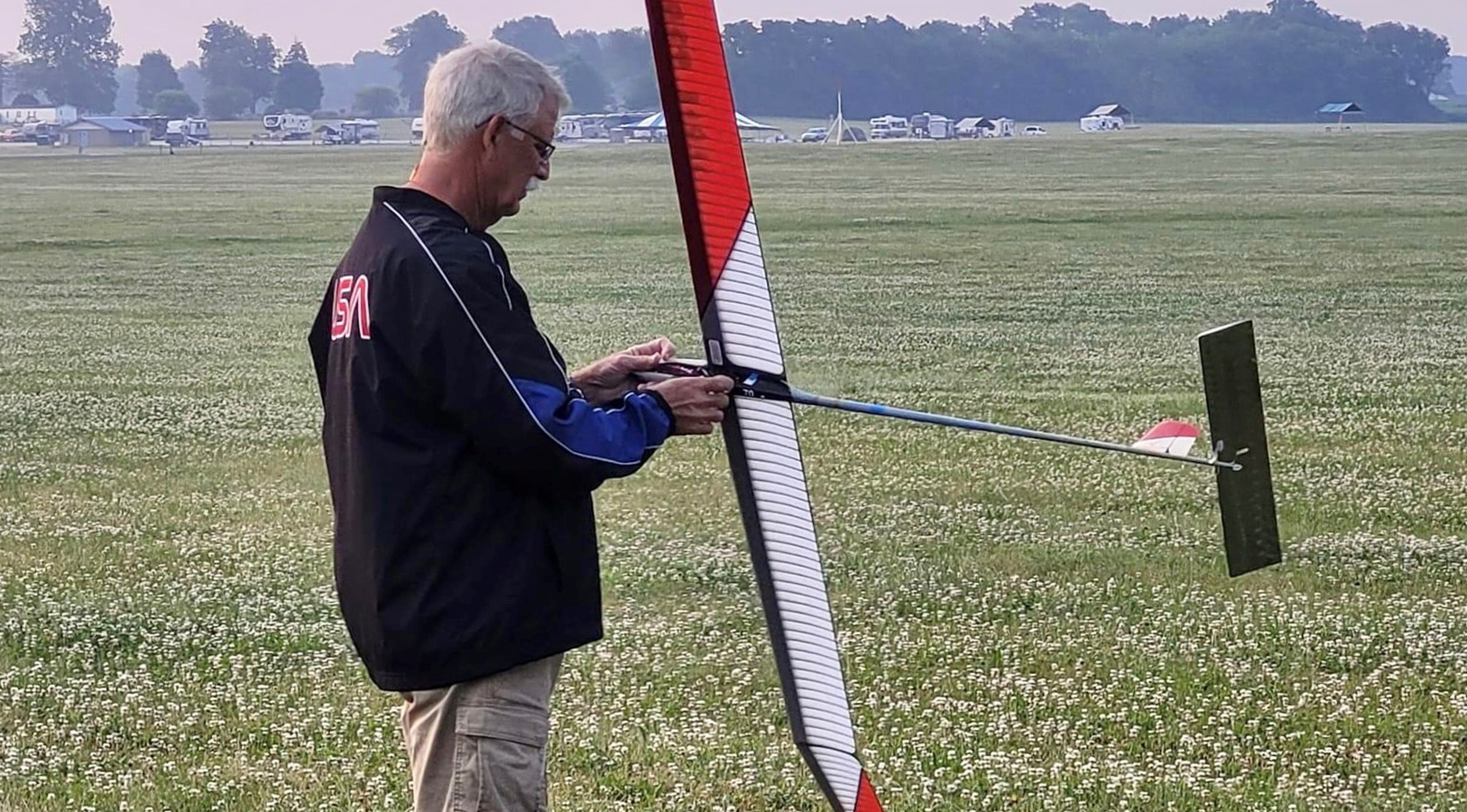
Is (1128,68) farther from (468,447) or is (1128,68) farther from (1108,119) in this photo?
(468,447)

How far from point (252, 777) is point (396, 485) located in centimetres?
239

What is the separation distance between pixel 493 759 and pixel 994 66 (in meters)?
84.4

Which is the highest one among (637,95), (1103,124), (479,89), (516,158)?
(479,89)

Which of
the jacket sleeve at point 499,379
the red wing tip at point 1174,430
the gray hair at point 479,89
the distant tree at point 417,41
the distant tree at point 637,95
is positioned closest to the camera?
the jacket sleeve at point 499,379

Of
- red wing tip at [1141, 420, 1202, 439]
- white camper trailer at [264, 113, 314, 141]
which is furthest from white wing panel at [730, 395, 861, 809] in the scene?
white camper trailer at [264, 113, 314, 141]

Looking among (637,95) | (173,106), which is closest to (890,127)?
(637,95)

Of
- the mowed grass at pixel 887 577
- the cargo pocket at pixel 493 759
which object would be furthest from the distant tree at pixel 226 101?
the cargo pocket at pixel 493 759

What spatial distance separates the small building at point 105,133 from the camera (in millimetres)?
80562

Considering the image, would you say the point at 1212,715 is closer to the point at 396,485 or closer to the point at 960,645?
the point at 960,645

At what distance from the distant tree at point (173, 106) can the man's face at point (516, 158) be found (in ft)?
308

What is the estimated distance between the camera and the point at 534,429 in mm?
3117

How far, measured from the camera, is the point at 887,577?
25.4ft

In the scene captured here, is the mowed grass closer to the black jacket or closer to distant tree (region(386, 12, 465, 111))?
the black jacket

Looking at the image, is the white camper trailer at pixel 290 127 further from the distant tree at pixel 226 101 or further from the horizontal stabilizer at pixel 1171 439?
the horizontal stabilizer at pixel 1171 439
